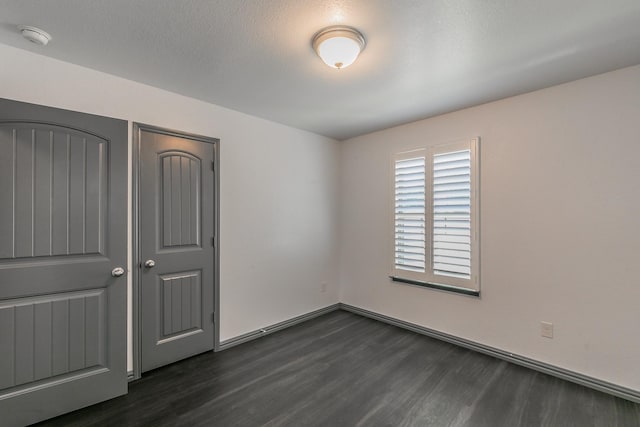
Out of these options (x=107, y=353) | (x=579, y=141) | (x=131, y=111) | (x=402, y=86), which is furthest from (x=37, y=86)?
(x=579, y=141)

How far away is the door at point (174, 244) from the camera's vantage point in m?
2.51

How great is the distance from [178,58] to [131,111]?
2.34 feet

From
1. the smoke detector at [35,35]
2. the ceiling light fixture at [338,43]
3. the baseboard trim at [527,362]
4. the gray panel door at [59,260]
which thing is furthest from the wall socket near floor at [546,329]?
the smoke detector at [35,35]

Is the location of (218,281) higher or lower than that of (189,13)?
lower

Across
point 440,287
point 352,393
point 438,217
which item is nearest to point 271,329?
point 352,393

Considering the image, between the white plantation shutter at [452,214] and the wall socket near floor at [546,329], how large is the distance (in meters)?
0.70

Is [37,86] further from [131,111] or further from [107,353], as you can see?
[107,353]

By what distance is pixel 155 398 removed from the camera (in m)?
2.16

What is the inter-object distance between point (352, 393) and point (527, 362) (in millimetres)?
1670

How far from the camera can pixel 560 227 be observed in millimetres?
2480

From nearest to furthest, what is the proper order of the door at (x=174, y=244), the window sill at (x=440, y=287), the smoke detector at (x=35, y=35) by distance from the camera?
the smoke detector at (x=35, y=35) < the door at (x=174, y=244) < the window sill at (x=440, y=287)

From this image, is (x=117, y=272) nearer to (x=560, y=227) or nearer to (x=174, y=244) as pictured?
(x=174, y=244)

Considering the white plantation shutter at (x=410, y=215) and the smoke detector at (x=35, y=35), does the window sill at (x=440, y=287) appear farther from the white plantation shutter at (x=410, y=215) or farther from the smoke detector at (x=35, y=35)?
the smoke detector at (x=35, y=35)

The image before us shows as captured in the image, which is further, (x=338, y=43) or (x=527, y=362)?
(x=527, y=362)
